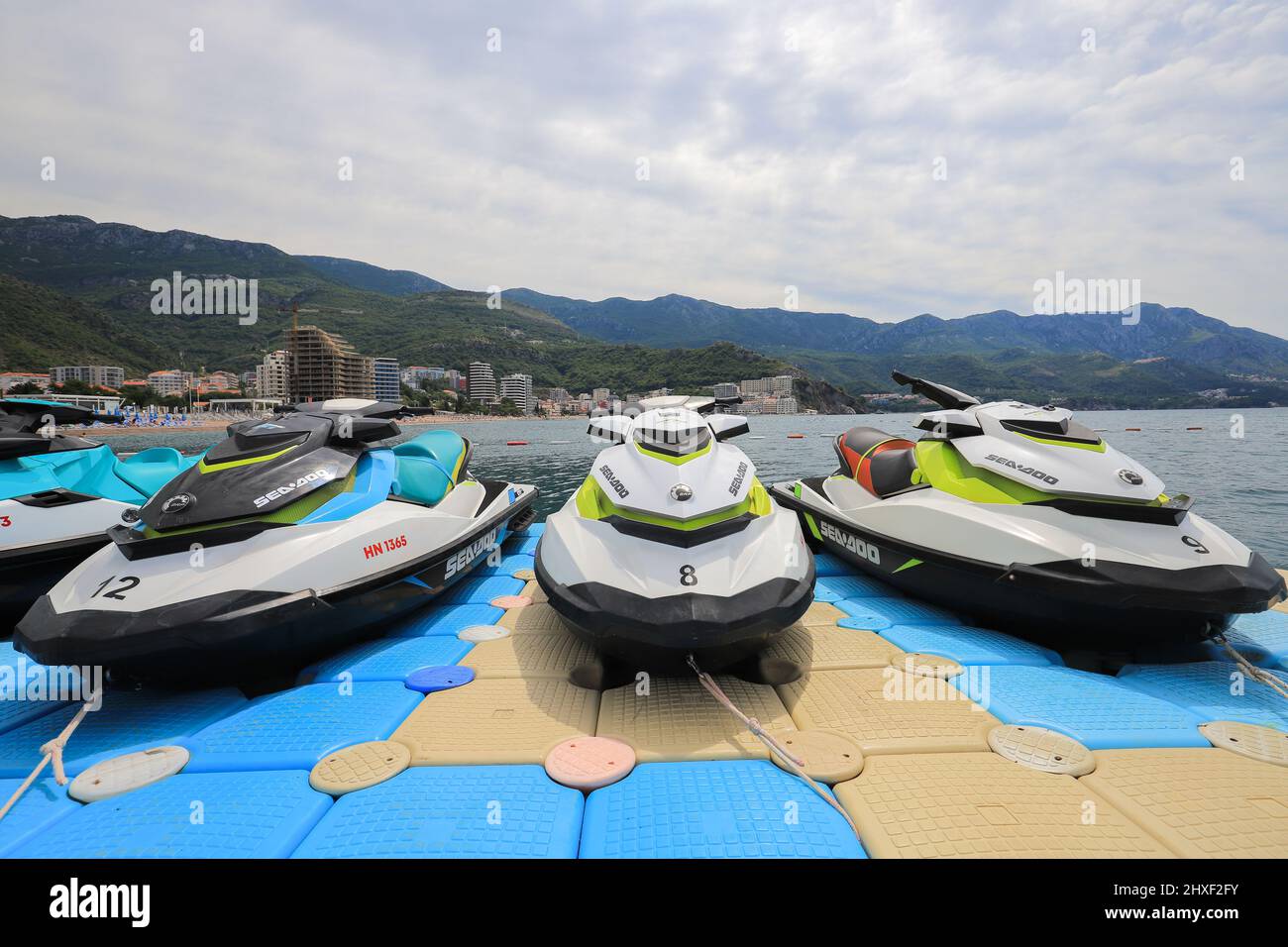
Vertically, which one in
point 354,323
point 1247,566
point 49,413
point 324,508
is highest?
point 354,323

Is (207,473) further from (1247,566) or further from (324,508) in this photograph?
(1247,566)

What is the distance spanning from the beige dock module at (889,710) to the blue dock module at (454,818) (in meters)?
1.21

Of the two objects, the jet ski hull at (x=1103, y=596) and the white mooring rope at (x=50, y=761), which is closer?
the white mooring rope at (x=50, y=761)

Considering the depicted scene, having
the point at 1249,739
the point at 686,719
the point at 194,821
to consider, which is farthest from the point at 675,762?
the point at 1249,739

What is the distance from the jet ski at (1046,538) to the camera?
295 cm

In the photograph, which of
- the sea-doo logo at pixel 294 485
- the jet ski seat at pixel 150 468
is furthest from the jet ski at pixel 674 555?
the jet ski seat at pixel 150 468

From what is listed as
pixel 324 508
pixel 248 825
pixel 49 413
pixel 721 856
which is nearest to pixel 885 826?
pixel 721 856

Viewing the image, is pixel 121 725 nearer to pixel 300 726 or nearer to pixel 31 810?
pixel 31 810

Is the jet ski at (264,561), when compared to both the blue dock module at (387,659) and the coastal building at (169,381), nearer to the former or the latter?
the blue dock module at (387,659)

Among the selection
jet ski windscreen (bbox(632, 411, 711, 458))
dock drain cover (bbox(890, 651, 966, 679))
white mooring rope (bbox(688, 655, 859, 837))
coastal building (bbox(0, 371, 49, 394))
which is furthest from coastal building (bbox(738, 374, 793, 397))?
coastal building (bbox(0, 371, 49, 394))

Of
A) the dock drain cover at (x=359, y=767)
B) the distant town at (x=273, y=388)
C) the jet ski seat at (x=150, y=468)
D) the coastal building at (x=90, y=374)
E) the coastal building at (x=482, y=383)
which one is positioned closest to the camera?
the dock drain cover at (x=359, y=767)

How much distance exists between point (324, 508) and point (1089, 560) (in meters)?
4.46

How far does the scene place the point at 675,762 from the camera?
86.9 inches

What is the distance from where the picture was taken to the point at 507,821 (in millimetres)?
1816
